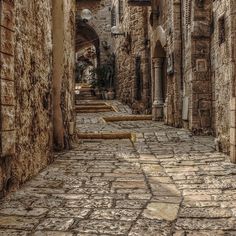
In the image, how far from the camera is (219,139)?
5750mm

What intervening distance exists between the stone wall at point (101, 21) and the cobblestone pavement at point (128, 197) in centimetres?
1547

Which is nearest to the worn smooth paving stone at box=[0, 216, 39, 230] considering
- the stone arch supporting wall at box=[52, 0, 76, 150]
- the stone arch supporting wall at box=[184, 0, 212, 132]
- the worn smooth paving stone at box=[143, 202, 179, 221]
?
the worn smooth paving stone at box=[143, 202, 179, 221]

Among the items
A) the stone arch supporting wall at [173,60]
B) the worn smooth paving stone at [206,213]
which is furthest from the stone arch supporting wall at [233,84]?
the stone arch supporting wall at [173,60]

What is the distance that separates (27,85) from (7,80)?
756mm

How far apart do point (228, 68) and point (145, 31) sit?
9.38m

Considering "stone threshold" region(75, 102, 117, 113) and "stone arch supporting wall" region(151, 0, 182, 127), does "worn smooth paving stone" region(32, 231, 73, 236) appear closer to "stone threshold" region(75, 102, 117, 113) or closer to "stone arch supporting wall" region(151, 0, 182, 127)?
"stone arch supporting wall" region(151, 0, 182, 127)

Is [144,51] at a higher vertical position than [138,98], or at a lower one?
higher

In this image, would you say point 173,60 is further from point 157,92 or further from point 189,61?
point 157,92

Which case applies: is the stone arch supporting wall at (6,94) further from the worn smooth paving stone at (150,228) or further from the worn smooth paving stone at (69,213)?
the worn smooth paving stone at (150,228)

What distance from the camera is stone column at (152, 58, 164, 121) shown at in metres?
12.1

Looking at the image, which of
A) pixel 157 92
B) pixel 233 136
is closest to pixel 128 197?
pixel 233 136

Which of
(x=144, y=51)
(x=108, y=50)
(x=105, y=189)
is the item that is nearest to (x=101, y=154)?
(x=105, y=189)

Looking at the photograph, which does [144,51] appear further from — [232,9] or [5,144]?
[5,144]

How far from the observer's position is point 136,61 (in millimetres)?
14914
